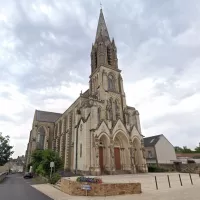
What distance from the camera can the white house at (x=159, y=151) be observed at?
36562 millimetres

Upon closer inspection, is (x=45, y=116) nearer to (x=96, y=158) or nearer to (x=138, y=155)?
(x=96, y=158)

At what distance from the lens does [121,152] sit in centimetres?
2723

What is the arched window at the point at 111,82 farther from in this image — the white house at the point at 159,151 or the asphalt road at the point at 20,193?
the asphalt road at the point at 20,193

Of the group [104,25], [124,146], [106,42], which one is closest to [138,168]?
[124,146]

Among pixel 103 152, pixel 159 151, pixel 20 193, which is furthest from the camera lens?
pixel 159 151

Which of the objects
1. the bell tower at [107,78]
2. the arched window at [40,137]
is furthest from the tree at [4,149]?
the bell tower at [107,78]

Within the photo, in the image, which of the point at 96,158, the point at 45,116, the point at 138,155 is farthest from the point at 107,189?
the point at 45,116

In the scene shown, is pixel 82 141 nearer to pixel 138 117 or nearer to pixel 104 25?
pixel 138 117

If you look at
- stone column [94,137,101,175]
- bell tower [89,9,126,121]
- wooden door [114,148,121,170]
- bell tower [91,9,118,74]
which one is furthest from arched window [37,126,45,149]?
stone column [94,137,101,175]

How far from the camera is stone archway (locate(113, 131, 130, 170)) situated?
2627cm

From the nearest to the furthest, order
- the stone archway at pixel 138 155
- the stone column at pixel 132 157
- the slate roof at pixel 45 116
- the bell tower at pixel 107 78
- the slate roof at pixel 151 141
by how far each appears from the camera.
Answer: the stone column at pixel 132 157 < the stone archway at pixel 138 155 < the bell tower at pixel 107 78 < the slate roof at pixel 151 141 < the slate roof at pixel 45 116

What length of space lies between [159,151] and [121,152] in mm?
14400

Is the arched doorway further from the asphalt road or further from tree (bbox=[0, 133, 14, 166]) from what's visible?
tree (bbox=[0, 133, 14, 166])

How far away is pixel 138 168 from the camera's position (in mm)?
27469
